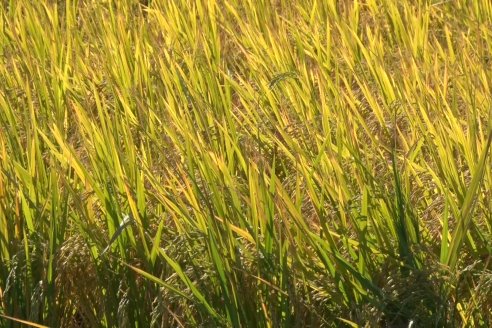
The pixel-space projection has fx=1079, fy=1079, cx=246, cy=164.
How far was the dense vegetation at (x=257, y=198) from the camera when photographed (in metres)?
1.62

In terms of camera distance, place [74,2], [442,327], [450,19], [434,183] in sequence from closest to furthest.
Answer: [442,327]
[434,183]
[450,19]
[74,2]

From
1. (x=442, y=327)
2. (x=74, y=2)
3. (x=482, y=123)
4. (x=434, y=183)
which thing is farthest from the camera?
(x=74, y=2)

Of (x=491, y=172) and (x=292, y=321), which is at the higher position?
(x=491, y=172)

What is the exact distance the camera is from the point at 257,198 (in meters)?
1.67

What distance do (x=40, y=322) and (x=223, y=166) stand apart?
0.40 meters

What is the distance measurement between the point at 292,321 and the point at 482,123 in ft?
Result: 2.22

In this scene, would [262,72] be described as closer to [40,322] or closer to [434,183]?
[434,183]

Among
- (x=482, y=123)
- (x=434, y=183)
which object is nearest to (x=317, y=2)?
(x=482, y=123)

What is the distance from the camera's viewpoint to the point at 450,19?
3000 mm

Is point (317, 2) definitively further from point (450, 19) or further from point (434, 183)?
point (434, 183)

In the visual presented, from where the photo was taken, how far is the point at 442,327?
1.59 meters

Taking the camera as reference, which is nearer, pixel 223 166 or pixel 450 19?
pixel 223 166

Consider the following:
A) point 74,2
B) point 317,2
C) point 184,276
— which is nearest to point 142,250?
point 184,276

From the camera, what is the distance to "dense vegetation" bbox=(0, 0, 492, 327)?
1.62 metres
